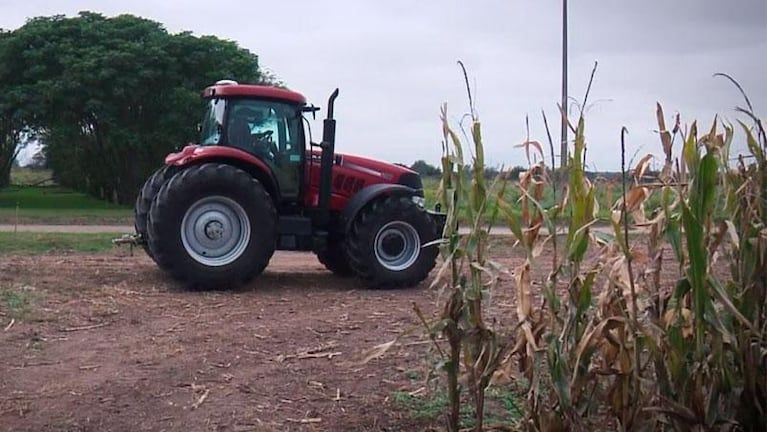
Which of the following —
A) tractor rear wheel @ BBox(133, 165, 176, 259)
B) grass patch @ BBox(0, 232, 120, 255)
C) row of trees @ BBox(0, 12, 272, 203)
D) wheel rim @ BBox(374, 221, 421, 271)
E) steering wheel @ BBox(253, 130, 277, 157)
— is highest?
row of trees @ BBox(0, 12, 272, 203)

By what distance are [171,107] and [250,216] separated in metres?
19.2

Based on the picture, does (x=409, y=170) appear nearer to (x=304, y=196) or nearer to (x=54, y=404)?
(x=304, y=196)

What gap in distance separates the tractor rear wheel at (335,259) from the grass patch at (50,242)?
4.62 m

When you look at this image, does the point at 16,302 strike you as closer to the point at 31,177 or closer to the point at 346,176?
the point at 346,176

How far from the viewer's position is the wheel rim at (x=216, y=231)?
32.8ft

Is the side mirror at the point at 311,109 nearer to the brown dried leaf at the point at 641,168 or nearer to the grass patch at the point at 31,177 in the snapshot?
the brown dried leaf at the point at 641,168

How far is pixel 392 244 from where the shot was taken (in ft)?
34.5

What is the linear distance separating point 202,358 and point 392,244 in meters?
4.18

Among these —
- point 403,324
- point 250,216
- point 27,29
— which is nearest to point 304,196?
point 250,216

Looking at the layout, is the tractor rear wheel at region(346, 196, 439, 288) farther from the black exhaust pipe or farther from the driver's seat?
the driver's seat

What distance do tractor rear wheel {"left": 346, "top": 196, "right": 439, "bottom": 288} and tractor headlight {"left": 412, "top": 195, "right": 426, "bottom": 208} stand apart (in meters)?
0.13

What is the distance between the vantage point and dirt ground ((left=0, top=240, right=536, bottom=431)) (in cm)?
535

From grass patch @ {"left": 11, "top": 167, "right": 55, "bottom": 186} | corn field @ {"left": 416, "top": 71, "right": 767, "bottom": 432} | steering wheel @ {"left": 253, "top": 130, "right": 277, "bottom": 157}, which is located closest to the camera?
corn field @ {"left": 416, "top": 71, "right": 767, "bottom": 432}

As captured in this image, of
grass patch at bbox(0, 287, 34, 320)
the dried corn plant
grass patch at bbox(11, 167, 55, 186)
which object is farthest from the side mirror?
grass patch at bbox(11, 167, 55, 186)
